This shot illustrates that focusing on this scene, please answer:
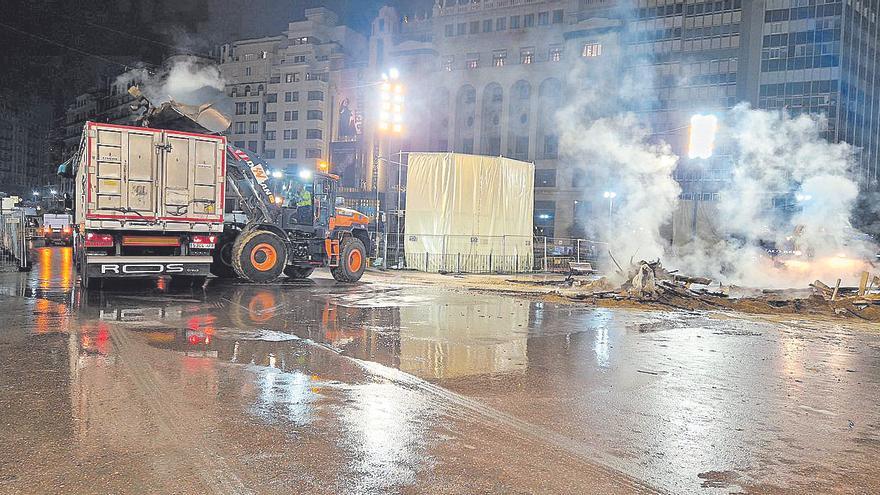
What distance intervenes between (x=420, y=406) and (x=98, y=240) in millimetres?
10944

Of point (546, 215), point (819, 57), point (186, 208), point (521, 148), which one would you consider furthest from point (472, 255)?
point (819, 57)

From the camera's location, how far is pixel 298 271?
2000cm

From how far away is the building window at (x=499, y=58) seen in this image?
227 feet

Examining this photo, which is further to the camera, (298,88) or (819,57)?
(298,88)

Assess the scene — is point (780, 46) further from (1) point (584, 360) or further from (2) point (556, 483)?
(2) point (556, 483)

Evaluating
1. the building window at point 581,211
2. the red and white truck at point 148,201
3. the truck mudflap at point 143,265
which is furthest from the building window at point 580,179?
the truck mudflap at point 143,265

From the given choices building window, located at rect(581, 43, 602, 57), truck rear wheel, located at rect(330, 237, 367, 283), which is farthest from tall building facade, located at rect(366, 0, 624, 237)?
truck rear wheel, located at rect(330, 237, 367, 283)

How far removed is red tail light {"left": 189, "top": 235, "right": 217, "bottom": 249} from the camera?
1495cm

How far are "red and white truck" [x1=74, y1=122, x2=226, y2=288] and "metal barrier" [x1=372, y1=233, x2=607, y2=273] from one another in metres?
10.9

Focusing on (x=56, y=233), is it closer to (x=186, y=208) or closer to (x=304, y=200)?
(x=304, y=200)

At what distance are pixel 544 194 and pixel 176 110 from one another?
52169 mm

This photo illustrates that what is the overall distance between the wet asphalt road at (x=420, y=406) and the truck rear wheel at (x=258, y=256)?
514 centimetres

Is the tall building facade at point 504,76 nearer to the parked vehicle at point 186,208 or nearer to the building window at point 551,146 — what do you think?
the building window at point 551,146

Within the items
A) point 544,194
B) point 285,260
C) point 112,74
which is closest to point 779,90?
point 544,194
